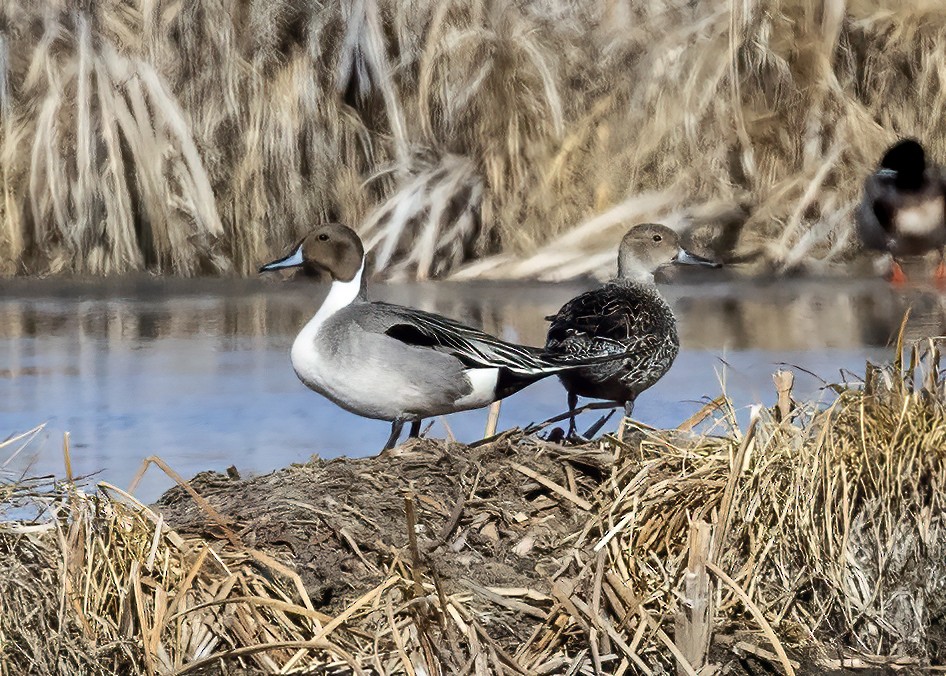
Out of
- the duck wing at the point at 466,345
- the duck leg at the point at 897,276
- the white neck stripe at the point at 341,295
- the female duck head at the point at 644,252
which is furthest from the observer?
the duck leg at the point at 897,276

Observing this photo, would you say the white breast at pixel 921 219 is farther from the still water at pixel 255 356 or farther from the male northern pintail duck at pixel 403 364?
the male northern pintail duck at pixel 403 364

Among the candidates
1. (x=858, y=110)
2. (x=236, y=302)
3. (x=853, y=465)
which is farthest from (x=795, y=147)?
(x=853, y=465)

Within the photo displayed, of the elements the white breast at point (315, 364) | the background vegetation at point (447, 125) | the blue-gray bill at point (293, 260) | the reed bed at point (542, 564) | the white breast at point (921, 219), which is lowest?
the reed bed at point (542, 564)

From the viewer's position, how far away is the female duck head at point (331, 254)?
4539mm

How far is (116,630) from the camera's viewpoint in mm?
2461

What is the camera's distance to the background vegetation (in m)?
6.50

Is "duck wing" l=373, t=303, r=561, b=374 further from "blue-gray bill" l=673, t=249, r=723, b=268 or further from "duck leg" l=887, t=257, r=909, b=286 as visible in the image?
"duck leg" l=887, t=257, r=909, b=286

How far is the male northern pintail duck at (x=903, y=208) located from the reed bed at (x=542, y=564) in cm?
342

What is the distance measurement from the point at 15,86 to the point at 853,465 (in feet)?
16.8

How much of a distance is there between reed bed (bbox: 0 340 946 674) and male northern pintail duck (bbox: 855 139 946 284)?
342cm

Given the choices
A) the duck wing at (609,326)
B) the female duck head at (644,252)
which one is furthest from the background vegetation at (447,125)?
the duck wing at (609,326)

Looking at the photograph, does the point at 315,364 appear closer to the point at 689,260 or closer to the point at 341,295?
the point at 341,295

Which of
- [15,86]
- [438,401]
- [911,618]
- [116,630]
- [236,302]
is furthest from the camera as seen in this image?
[15,86]

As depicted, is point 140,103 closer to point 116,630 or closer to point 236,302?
point 236,302
